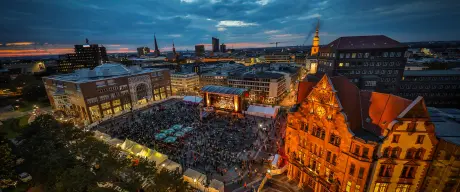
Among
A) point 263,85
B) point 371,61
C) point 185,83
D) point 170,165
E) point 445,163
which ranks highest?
point 371,61

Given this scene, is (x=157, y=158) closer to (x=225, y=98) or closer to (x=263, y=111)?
(x=225, y=98)

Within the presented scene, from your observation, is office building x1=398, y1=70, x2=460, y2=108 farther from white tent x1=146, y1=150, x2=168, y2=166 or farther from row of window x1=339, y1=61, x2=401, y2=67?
white tent x1=146, y1=150, x2=168, y2=166

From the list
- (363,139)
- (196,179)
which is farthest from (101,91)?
(363,139)

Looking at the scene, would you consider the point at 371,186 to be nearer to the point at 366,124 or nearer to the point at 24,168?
the point at 366,124

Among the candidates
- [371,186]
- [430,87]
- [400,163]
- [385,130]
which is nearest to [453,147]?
[400,163]

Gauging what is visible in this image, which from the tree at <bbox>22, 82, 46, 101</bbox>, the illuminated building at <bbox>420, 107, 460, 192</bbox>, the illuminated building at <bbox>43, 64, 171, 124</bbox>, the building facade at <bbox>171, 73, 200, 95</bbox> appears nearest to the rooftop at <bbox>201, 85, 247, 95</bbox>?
the illuminated building at <bbox>43, 64, 171, 124</bbox>

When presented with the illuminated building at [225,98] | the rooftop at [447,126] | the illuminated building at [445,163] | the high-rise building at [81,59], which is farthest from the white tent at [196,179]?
the high-rise building at [81,59]
